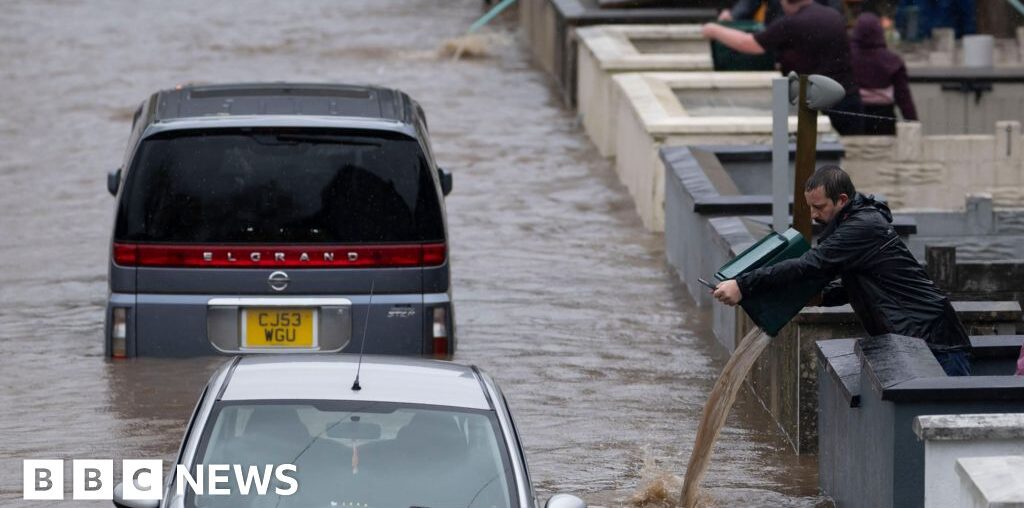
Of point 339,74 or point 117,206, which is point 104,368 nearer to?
point 117,206

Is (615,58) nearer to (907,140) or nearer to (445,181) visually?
(907,140)

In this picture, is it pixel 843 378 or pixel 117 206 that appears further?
pixel 117 206

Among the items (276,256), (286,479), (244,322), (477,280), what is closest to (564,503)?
(286,479)

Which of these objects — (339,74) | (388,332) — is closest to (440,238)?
(388,332)

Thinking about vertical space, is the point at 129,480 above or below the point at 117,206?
below

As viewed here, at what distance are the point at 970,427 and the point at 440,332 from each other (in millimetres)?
4090

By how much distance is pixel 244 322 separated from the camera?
10344mm

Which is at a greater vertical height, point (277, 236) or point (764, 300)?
point (764, 300)

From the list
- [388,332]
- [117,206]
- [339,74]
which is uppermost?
[117,206]

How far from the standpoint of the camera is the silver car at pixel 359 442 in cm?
621

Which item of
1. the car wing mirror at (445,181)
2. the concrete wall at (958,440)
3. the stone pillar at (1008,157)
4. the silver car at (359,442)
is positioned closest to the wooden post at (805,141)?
the car wing mirror at (445,181)

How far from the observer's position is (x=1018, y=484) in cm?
575

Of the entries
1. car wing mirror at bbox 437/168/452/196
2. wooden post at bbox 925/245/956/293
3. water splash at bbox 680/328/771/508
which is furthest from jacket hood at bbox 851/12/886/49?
water splash at bbox 680/328/771/508

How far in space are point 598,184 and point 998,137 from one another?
369 centimetres
